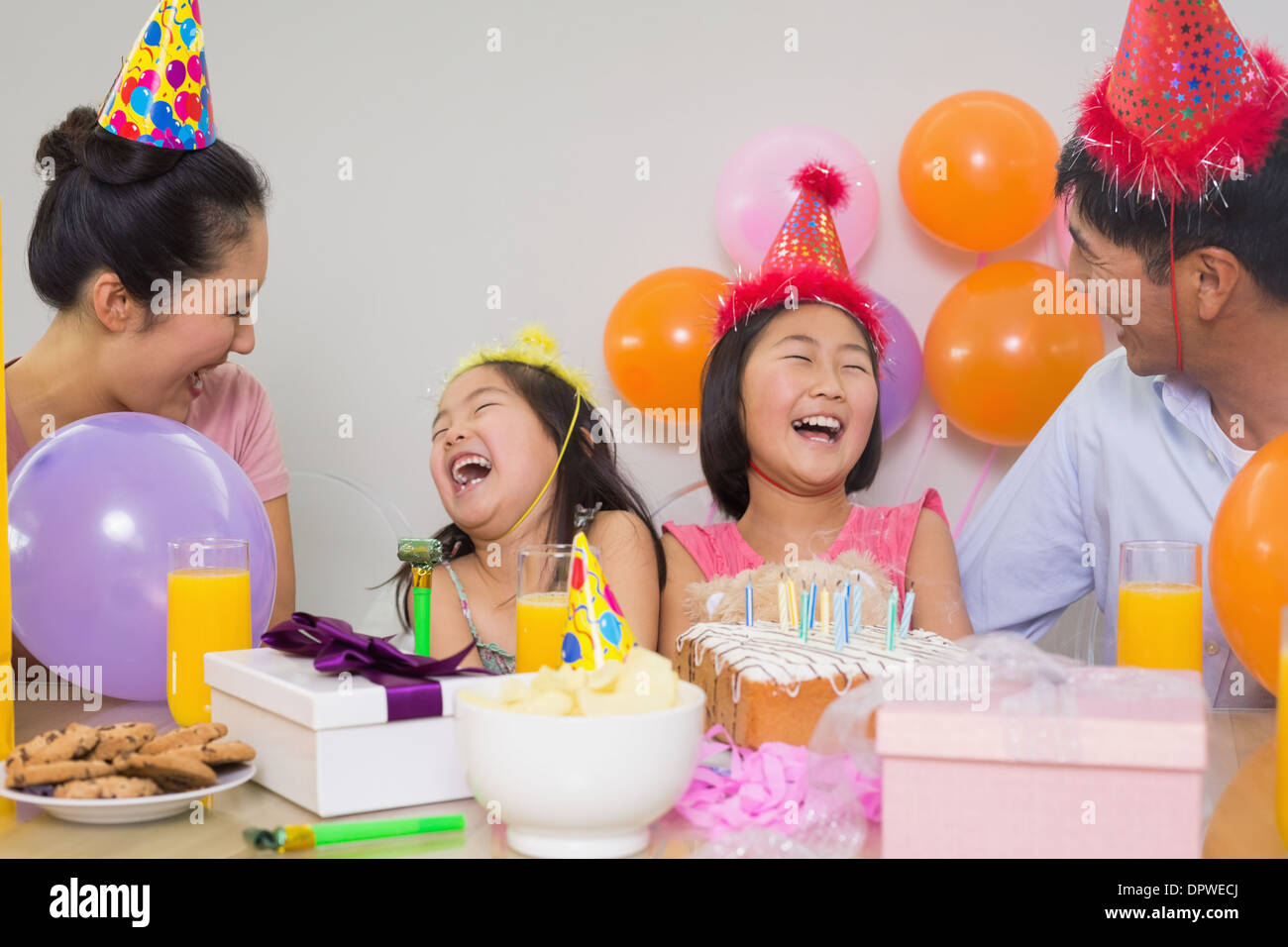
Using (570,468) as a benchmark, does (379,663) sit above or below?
below

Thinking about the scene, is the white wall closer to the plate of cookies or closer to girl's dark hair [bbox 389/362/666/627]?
girl's dark hair [bbox 389/362/666/627]

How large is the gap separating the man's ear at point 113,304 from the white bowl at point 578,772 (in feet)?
3.96

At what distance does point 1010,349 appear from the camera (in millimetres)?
2158

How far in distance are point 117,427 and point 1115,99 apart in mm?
1353

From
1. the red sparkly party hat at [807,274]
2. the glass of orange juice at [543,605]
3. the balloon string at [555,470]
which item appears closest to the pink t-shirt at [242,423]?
the balloon string at [555,470]

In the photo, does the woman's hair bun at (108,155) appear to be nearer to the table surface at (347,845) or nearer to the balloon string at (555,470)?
the balloon string at (555,470)

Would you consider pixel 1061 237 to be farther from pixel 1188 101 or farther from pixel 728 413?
pixel 728 413

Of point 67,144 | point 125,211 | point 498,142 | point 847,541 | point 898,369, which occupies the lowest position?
point 847,541

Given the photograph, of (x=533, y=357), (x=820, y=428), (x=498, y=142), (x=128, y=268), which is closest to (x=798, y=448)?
(x=820, y=428)

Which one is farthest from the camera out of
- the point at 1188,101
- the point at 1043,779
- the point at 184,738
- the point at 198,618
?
the point at 1188,101

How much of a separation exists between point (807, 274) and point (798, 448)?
0.30 metres

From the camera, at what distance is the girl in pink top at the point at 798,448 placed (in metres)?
1.77

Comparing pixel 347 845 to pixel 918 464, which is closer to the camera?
pixel 347 845
